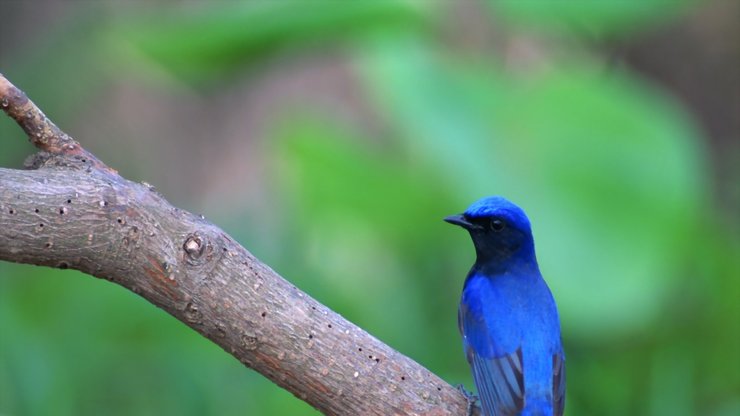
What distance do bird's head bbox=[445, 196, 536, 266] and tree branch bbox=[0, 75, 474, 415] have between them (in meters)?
0.77

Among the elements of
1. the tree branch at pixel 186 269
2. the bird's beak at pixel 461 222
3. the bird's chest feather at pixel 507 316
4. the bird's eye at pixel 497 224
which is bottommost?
the tree branch at pixel 186 269

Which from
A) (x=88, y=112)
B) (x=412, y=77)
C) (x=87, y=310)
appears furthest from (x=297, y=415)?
(x=88, y=112)

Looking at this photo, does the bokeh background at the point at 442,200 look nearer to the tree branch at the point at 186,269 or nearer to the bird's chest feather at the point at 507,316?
the bird's chest feather at the point at 507,316

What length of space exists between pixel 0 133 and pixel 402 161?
1.93 m

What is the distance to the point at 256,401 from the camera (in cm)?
411

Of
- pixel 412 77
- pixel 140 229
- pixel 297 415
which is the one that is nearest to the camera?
pixel 140 229

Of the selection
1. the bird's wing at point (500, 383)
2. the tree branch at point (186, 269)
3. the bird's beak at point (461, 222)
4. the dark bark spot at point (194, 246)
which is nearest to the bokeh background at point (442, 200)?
the bird's beak at point (461, 222)

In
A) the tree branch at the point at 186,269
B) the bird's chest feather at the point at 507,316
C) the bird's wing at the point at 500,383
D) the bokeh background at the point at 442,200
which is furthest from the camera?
the bokeh background at the point at 442,200

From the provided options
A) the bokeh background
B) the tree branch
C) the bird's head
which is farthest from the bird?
the bokeh background

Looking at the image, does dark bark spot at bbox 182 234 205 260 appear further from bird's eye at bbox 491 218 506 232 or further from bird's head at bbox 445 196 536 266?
bird's eye at bbox 491 218 506 232

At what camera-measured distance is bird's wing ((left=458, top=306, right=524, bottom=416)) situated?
248 cm

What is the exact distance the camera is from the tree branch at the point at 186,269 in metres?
1.83

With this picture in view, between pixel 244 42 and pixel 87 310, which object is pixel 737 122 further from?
pixel 87 310

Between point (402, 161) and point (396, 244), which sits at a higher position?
point (402, 161)
